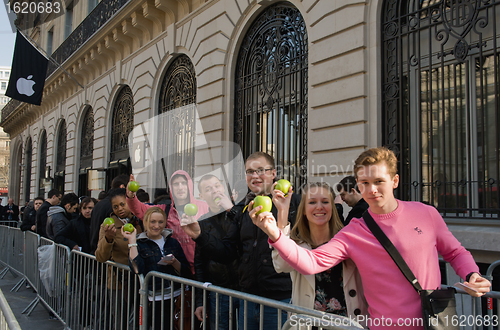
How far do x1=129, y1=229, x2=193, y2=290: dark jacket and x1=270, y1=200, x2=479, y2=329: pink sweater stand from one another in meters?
1.94

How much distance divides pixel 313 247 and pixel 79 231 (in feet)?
15.2

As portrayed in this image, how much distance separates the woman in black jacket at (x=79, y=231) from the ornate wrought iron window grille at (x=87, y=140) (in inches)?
485

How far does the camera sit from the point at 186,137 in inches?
440

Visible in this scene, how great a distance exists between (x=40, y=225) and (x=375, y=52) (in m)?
6.84

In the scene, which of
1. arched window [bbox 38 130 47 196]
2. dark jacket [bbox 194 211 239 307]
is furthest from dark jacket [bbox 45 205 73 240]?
arched window [bbox 38 130 47 196]

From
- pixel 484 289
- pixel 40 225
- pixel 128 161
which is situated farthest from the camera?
pixel 128 161

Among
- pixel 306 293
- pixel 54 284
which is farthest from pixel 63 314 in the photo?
pixel 306 293

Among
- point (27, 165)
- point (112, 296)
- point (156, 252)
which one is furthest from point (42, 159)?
point (156, 252)

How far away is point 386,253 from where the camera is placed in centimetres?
210

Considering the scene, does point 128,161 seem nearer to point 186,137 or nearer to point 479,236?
point 186,137

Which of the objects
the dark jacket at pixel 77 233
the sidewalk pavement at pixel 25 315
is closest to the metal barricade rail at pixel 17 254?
the sidewalk pavement at pixel 25 315

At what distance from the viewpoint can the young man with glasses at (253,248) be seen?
3.01 m

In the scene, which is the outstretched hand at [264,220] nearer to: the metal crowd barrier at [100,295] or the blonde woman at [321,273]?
the blonde woman at [321,273]

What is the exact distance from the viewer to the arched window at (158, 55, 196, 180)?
11.0m
